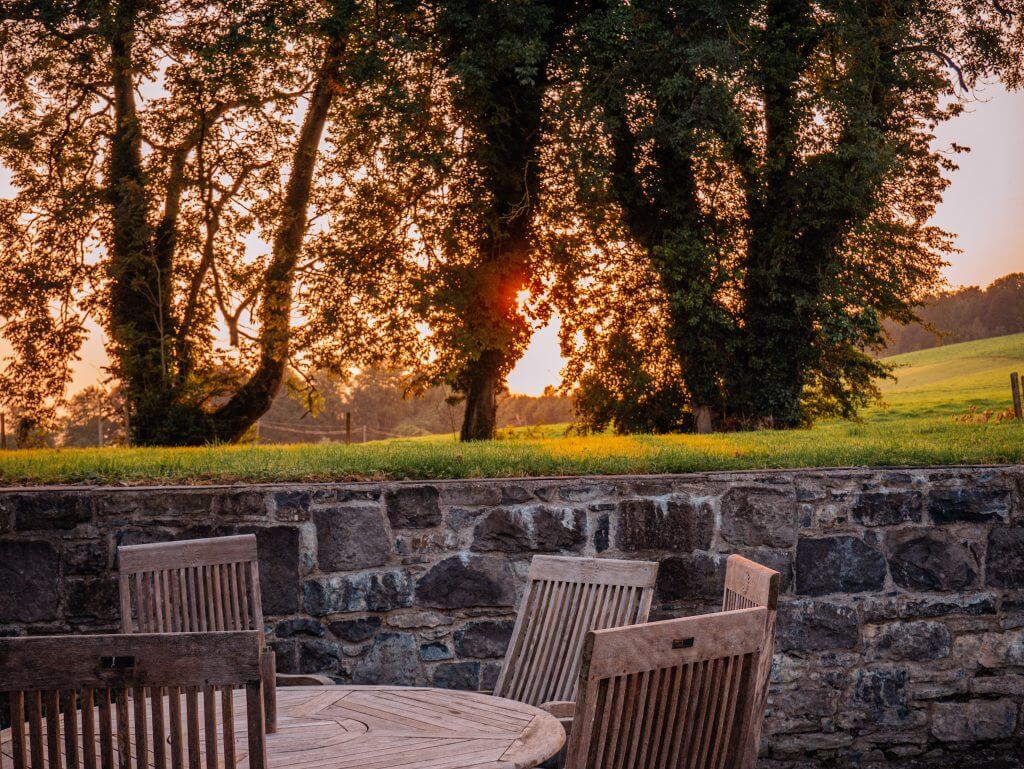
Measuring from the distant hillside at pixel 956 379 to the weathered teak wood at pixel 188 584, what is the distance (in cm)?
1611

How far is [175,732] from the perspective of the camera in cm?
205

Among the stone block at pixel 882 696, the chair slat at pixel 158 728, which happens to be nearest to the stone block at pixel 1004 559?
the stone block at pixel 882 696

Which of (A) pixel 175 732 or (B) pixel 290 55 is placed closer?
(A) pixel 175 732

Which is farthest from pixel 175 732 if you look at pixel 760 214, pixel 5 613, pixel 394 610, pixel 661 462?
pixel 760 214

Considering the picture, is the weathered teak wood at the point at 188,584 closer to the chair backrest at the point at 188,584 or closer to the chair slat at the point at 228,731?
the chair backrest at the point at 188,584

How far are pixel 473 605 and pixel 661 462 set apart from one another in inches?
56.7

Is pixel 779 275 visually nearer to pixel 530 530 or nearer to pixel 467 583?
pixel 530 530

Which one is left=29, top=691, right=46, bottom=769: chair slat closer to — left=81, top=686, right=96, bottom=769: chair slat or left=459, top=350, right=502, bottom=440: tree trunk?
left=81, top=686, right=96, bottom=769: chair slat

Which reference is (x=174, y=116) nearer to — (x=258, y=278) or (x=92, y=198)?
(x=92, y=198)

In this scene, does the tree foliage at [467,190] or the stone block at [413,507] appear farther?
the tree foliage at [467,190]

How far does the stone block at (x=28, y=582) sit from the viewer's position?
489cm

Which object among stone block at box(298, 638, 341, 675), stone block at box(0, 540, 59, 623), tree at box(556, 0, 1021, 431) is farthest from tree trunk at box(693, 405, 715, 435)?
stone block at box(0, 540, 59, 623)

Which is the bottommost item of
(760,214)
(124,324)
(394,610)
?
(394,610)

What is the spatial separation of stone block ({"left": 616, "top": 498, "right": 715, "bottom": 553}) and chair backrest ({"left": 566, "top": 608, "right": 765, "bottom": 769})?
8.80ft
